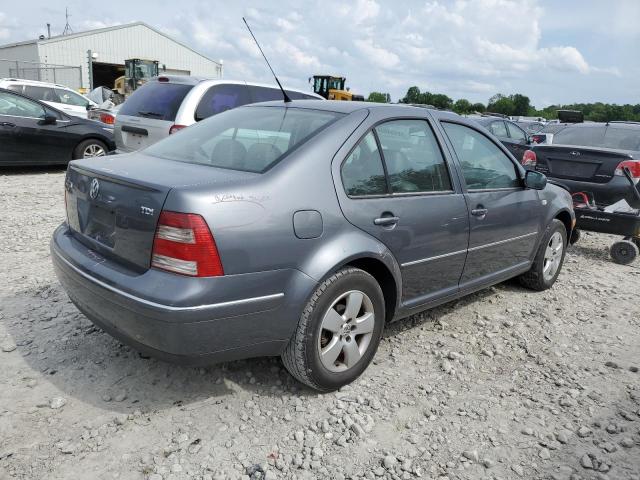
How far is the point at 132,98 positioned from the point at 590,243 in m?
6.46

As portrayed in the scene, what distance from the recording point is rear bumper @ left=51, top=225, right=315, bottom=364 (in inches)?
95.2

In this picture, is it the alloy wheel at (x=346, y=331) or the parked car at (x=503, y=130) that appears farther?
the parked car at (x=503, y=130)

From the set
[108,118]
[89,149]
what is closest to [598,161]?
[89,149]

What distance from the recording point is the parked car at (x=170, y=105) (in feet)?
21.5

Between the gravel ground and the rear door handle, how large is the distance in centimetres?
95

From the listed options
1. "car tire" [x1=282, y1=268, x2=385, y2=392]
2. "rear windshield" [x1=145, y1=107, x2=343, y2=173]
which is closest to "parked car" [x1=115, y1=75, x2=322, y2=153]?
"rear windshield" [x1=145, y1=107, x2=343, y2=173]

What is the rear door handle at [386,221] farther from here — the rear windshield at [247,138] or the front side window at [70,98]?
the front side window at [70,98]

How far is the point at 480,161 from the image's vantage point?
405 cm

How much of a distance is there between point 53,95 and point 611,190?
43.2ft

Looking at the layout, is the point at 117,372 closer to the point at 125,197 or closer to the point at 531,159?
the point at 125,197

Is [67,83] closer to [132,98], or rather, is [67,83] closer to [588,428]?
[132,98]

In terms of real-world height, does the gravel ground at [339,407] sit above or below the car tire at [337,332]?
below

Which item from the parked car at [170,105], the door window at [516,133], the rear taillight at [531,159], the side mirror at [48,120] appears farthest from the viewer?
the door window at [516,133]

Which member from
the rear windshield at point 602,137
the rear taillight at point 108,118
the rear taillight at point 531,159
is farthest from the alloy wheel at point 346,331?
the rear taillight at point 108,118
